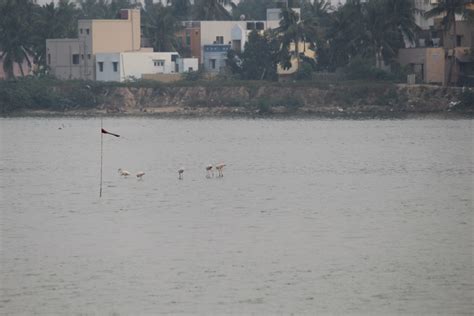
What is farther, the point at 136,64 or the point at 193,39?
the point at 193,39

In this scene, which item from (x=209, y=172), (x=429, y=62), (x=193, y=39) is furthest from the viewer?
(x=193, y=39)

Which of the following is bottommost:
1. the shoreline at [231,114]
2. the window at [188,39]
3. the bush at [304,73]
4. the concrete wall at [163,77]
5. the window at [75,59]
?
the shoreline at [231,114]

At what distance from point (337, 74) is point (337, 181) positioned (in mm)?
48194

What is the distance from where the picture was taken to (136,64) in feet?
326

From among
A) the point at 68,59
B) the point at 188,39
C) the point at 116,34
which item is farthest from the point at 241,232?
the point at 188,39

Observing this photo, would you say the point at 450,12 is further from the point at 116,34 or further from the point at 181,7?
the point at 181,7

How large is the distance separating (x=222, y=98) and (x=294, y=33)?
6575 millimetres

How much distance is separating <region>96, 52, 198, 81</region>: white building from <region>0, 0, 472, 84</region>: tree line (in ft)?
13.4

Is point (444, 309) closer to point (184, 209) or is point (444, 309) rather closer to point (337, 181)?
point (184, 209)

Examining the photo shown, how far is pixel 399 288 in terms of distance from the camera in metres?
27.4

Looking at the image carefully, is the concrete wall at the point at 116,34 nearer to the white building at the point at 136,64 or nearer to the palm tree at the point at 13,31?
the white building at the point at 136,64

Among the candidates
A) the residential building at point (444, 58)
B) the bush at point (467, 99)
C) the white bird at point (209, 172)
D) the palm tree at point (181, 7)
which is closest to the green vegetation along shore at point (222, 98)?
the bush at point (467, 99)

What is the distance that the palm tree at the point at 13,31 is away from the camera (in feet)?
333

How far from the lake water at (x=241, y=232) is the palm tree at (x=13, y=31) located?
128ft
